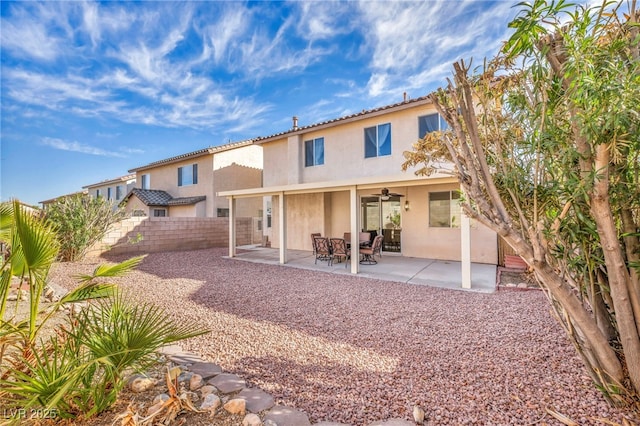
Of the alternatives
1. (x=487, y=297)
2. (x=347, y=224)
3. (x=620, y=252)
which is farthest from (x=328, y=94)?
(x=620, y=252)

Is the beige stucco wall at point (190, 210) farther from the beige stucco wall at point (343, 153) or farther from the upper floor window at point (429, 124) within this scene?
the upper floor window at point (429, 124)

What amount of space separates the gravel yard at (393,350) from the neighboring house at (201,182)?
42.8 ft

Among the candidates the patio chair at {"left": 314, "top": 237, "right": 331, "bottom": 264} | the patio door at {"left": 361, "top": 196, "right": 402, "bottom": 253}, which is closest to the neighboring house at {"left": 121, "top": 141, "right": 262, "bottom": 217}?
the patio door at {"left": 361, "top": 196, "right": 402, "bottom": 253}

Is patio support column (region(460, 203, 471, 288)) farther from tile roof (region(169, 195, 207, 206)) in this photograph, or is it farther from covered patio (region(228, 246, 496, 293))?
tile roof (region(169, 195, 207, 206))

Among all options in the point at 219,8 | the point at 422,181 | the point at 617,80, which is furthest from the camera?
the point at 219,8

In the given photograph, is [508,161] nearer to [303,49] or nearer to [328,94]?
[303,49]

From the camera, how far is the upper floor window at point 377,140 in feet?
39.9

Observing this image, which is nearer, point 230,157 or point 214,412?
point 214,412

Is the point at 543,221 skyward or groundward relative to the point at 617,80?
groundward

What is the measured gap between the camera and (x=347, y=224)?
14.1m

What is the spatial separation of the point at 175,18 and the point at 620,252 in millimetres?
13596

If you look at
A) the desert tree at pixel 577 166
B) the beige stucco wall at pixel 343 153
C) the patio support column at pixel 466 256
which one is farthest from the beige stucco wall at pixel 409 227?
the desert tree at pixel 577 166

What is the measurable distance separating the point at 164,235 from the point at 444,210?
13.8 metres

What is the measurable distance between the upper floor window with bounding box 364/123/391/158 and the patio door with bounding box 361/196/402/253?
2.07 metres
